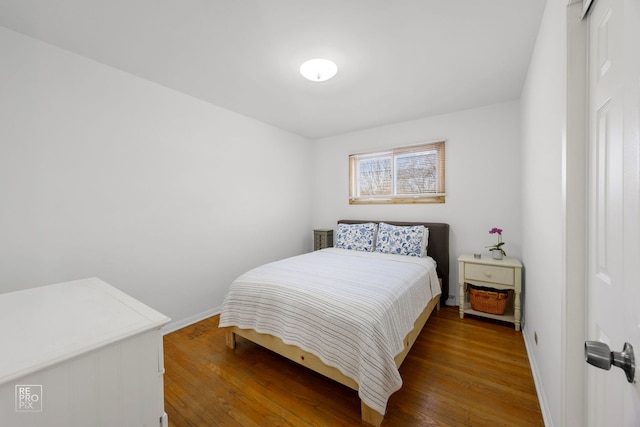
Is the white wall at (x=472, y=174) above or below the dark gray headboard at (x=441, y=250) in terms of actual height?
above

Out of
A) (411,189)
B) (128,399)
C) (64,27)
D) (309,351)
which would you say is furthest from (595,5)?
(64,27)

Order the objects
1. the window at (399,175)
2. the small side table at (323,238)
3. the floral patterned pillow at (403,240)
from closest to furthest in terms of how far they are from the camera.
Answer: the floral patterned pillow at (403,240), the window at (399,175), the small side table at (323,238)

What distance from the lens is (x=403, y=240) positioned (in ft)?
9.88

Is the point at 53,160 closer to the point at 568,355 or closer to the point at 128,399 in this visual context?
the point at 128,399

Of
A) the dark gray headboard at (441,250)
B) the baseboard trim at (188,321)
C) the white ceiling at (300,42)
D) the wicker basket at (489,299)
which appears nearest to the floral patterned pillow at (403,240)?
the dark gray headboard at (441,250)

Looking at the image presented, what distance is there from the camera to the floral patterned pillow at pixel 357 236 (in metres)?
3.29

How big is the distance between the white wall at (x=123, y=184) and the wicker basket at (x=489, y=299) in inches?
103

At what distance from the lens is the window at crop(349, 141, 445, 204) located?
3189mm

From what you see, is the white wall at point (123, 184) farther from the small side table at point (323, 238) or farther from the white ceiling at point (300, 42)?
the small side table at point (323, 238)

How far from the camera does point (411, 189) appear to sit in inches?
133

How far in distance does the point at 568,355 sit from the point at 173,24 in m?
2.76

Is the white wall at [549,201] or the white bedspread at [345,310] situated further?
the white bedspread at [345,310]

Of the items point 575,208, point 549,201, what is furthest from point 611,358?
point 549,201

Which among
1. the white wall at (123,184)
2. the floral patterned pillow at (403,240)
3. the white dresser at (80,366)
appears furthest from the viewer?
the floral patterned pillow at (403,240)
